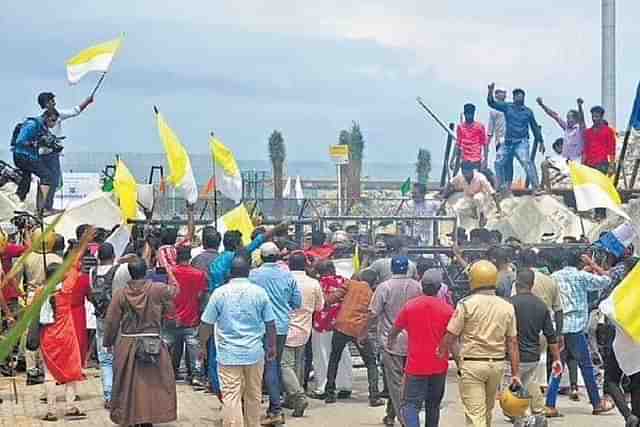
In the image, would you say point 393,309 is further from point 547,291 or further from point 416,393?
point 547,291

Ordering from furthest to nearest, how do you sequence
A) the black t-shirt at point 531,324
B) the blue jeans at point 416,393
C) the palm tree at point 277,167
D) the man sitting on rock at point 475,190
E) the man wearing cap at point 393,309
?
the palm tree at point 277,167 < the man sitting on rock at point 475,190 < the man wearing cap at point 393,309 < the black t-shirt at point 531,324 < the blue jeans at point 416,393

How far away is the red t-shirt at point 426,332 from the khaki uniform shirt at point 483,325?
0.35 m

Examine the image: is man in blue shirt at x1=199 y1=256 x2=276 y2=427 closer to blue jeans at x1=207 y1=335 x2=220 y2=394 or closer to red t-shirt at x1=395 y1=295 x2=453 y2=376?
red t-shirt at x1=395 y1=295 x2=453 y2=376

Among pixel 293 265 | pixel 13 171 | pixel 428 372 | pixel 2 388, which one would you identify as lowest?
pixel 2 388

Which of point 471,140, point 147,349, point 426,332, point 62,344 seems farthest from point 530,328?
point 471,140

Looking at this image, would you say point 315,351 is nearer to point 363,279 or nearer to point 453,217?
point 363,279

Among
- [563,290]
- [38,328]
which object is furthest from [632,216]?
[38,328]

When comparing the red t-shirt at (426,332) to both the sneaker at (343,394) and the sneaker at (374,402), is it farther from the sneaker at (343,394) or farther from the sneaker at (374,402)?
the sneaker at (343,394)

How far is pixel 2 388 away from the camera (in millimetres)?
10875

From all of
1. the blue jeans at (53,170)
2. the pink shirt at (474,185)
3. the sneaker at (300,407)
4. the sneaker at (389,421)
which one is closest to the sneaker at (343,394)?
the sneaker at (300,407)

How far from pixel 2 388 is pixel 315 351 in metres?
3.49

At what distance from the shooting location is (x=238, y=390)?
8656mm

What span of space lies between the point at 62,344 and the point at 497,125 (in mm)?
8332

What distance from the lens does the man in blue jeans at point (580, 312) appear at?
10.6 m
